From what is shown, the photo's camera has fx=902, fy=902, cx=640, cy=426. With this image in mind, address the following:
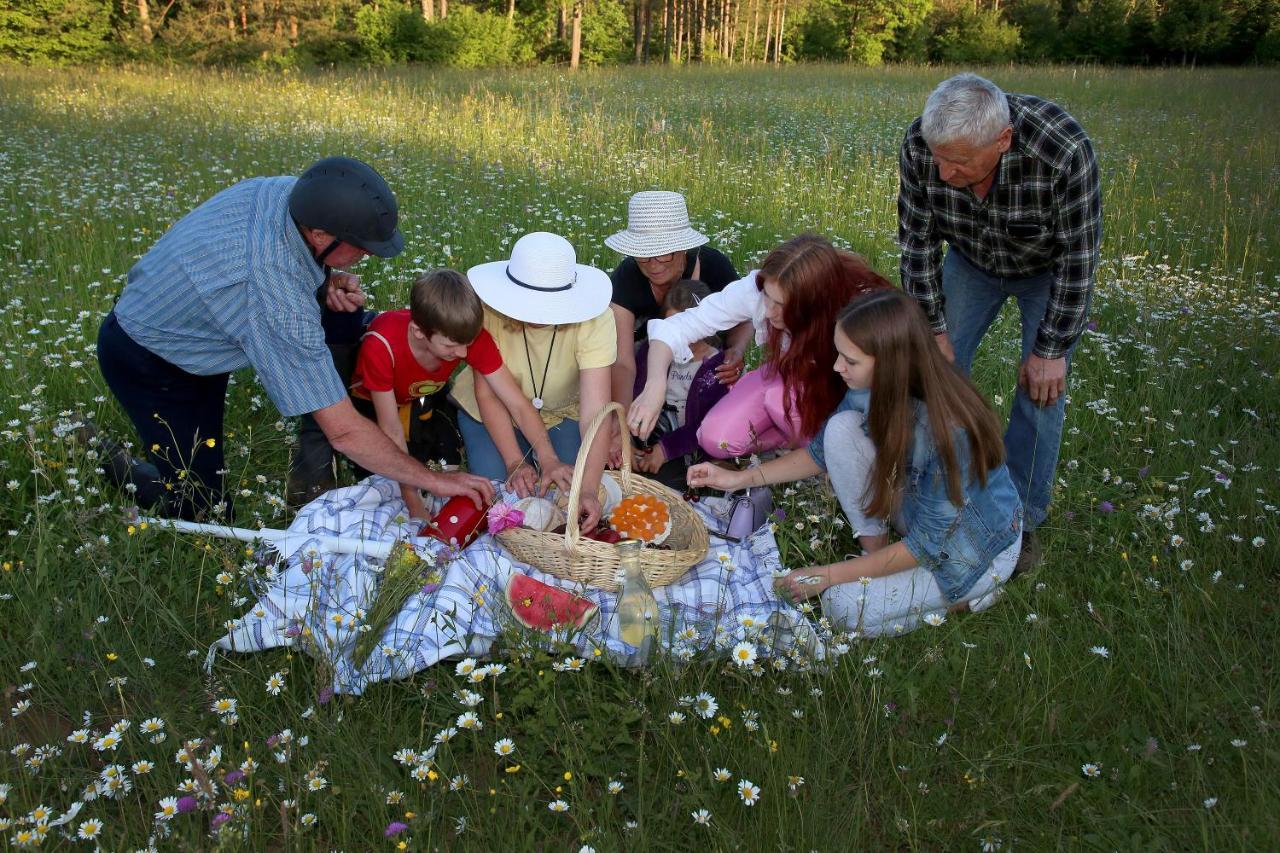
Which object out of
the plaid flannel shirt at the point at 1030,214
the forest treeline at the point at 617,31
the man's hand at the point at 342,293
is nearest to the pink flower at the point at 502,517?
the man's hand at the point at 342,293

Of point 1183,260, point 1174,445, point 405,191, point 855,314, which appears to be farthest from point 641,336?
point 1183,260

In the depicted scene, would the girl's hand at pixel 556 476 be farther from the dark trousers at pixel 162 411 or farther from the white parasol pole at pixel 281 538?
the dark trousers at pixel 162 411

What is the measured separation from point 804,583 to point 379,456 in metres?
1.63

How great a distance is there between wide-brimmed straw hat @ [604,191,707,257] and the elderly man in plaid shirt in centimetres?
105

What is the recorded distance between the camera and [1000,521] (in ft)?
10.4

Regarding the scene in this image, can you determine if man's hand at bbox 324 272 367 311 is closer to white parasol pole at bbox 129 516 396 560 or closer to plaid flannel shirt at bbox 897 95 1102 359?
white parasol pole at bbox 129 516 396 560

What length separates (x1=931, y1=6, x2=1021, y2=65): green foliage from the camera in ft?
138

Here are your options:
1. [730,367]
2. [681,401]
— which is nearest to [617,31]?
[681,401]

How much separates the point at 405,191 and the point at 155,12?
29863 mm

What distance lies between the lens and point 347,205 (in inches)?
128

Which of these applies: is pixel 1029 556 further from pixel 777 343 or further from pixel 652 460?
pixel 652 460

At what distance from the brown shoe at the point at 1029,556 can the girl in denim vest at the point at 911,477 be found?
8.9 inches

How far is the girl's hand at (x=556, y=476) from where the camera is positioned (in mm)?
3678

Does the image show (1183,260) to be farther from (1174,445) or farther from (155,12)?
(155,12)
